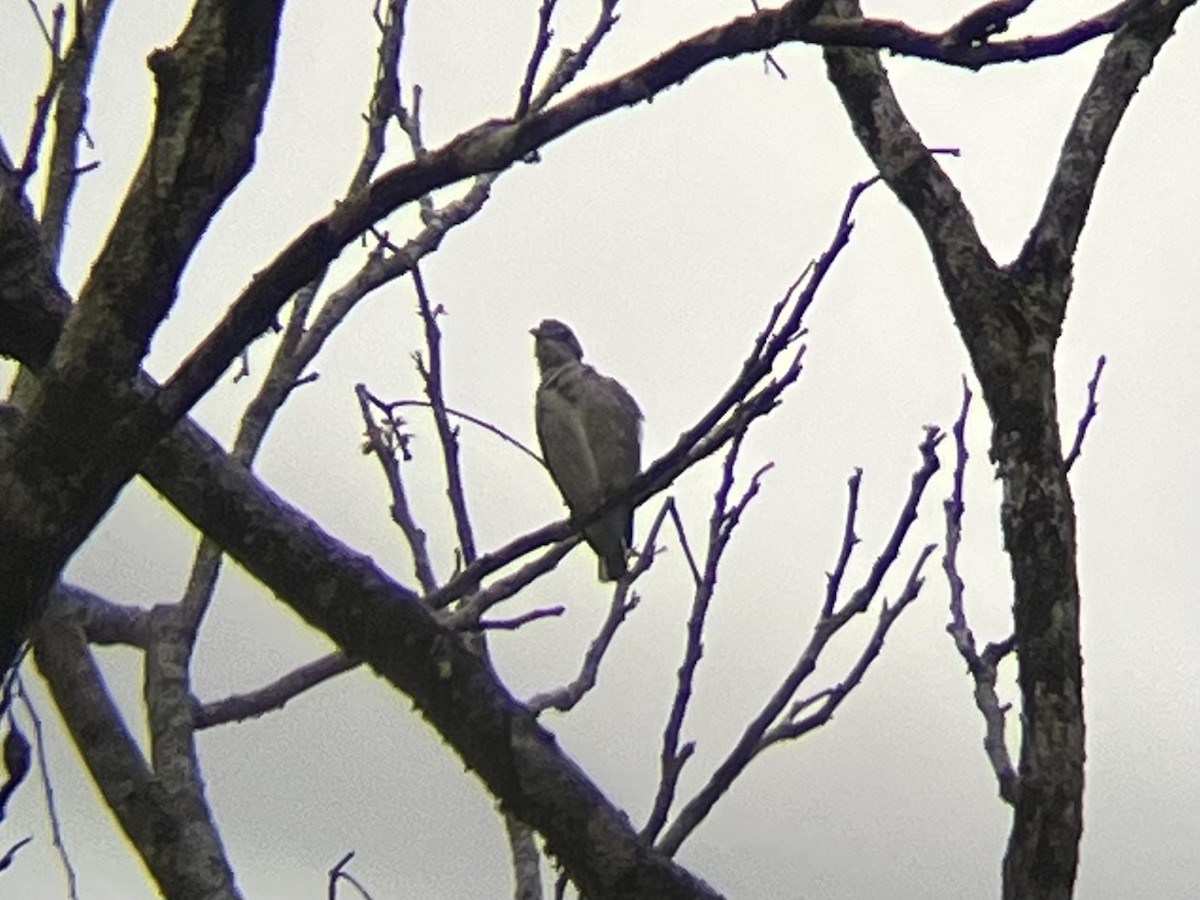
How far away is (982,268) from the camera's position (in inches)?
132

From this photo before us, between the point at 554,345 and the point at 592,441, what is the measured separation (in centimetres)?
84

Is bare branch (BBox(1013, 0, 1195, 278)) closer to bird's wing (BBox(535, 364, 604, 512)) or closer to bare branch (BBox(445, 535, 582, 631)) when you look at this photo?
bare branch (BBox(445, 535, 582, 631))

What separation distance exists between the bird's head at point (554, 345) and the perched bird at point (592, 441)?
0.34 metres

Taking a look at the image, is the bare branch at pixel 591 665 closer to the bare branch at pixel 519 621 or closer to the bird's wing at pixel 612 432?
the bare branch at pixel 519 621

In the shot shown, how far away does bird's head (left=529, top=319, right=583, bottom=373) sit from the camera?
7957 mm

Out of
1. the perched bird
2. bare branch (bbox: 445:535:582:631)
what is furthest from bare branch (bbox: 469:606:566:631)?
the perched bird

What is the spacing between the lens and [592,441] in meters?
7.29

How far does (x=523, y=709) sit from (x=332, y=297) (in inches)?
89.0

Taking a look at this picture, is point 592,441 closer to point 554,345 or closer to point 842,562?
point 554,345

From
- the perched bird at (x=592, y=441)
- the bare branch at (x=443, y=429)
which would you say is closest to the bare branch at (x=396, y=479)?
the bare branch at (x=443, y=429)

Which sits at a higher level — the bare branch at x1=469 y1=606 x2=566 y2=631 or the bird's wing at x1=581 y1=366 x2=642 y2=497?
the bird's wing at x1=581 y1=366 x2=642 y2=497

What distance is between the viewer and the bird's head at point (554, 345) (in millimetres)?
7957

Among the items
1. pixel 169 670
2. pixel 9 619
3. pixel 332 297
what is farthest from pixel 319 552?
pixel 332 297

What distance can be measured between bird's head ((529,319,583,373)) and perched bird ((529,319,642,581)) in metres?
0.34
